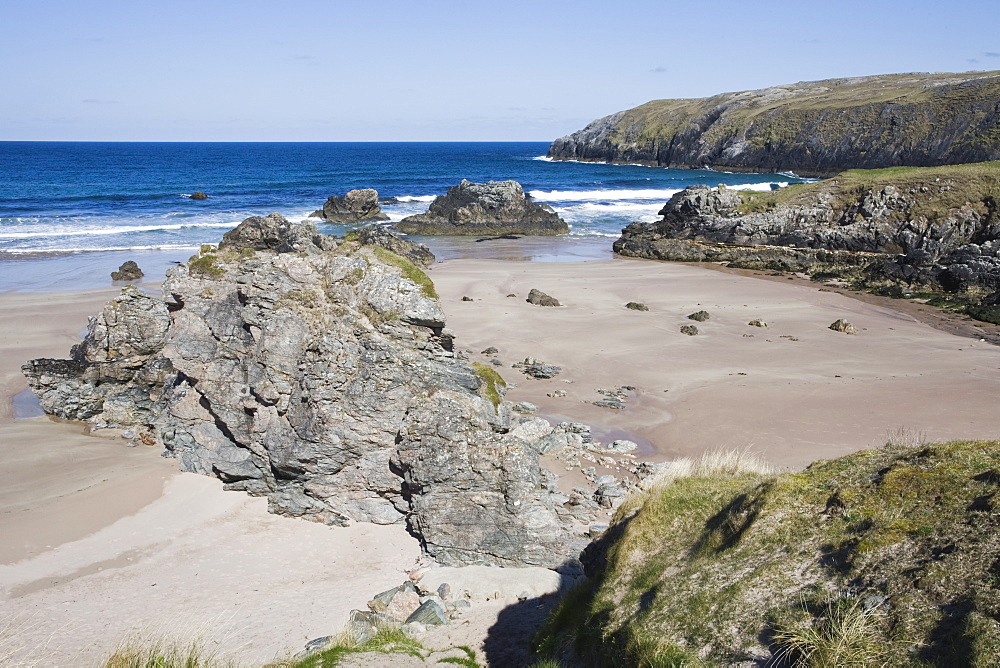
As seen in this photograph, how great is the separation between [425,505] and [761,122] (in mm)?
102602

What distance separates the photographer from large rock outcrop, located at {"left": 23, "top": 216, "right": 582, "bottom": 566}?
9805 millimetres

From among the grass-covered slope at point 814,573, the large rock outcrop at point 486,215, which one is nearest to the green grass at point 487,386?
the grass-covered slope at point 814,573

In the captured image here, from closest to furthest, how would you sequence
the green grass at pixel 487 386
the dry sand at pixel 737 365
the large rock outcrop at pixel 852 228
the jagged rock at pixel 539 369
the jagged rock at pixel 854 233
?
the green grass at pixel 487 386 → the dry sand at pixel 737 365 → the jagged rock at pixel 539 369 → the jagged rock at pixel 854 233 → the large rock outcrop at pixel 852 228

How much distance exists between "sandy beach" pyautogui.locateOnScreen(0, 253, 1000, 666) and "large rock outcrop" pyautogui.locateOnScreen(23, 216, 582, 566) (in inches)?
21.6

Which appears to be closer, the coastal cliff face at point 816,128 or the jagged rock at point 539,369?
the jagged rock at point 539,369

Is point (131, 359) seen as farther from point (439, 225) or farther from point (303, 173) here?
point (303, 173)

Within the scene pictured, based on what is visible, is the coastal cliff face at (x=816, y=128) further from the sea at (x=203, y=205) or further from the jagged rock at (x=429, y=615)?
the jagged rock at (x=429, y=615)

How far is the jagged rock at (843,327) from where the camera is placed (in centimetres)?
2207

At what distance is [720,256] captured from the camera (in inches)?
1474

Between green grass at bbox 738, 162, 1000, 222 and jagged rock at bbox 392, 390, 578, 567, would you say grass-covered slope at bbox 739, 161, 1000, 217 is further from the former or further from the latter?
jagged rock at bbox 392, 390, 578, 567

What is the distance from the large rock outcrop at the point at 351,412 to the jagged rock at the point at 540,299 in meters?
13.3

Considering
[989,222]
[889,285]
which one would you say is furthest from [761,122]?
[889,285]

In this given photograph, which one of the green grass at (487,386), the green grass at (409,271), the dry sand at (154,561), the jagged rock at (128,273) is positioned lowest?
the dry sand at (154,561)

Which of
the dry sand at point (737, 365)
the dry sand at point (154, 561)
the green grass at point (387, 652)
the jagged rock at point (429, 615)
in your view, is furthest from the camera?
the dry sand at point (737, 365)
